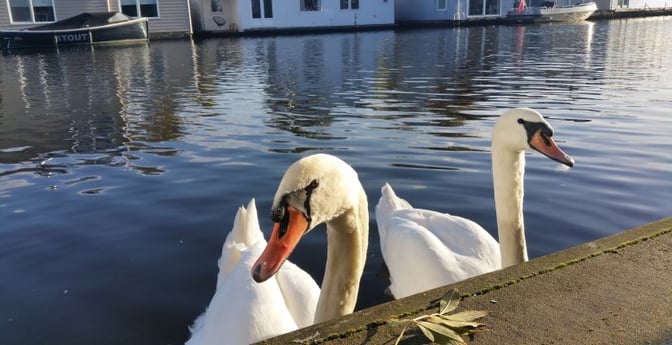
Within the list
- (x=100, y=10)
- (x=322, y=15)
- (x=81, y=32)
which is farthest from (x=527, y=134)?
(x=322, y=15)

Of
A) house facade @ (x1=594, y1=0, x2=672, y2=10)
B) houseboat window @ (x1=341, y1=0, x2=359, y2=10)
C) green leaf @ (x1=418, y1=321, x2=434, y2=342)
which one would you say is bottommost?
green leaf @ (x1=418, y1=321, x2=434, y2=342)

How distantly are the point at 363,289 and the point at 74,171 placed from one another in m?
5.54

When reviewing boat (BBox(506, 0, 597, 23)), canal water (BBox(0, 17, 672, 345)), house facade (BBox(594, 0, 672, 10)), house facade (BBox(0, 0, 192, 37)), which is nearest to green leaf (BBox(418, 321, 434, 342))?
canal water (BBox(0, 17, 672, 345))

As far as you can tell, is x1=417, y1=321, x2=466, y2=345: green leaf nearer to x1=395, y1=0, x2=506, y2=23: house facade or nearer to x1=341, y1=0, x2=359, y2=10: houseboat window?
x1=341, y1=0, x2=359, y2=10: houseboat window

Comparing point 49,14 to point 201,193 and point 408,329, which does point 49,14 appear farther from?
point 408,329

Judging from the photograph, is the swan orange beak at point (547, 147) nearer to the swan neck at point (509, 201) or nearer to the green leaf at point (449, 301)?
the swan neck at point (509, 201)

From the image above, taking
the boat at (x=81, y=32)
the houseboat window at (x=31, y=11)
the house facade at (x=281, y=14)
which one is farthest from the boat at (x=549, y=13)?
the houseboat window at (x=31, y=11)

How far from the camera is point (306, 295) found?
412 cm

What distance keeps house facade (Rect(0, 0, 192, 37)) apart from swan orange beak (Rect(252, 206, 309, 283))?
41751mm

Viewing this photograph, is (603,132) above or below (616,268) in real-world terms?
below

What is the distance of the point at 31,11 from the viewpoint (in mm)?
38438

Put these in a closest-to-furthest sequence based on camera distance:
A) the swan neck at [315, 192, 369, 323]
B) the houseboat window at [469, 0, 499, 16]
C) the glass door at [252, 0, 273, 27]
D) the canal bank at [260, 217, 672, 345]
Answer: the canal bank at [260, 217, 672, 345] → the swan neck at [315, 192, 369, 323] → the glass door at [252, 0, 273, 27] → the houseboat window at [469, 0, 499, 16]

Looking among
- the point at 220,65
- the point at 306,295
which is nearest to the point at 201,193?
the point at 306,295

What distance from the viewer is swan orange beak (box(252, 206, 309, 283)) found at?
261 centimetres
